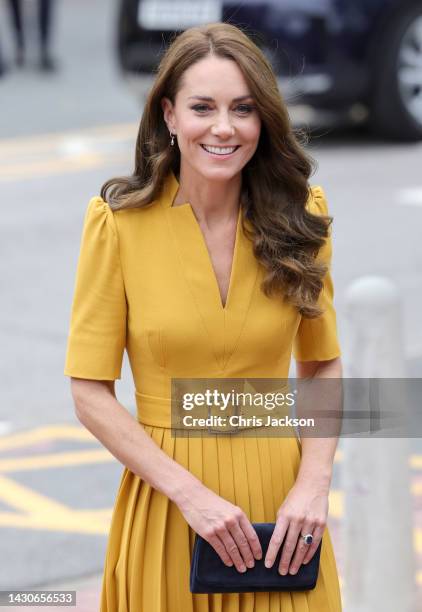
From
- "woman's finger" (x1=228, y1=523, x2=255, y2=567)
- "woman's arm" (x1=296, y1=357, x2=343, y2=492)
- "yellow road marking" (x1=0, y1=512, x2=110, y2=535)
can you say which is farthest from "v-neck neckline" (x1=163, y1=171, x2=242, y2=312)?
"yellow road marking" (x1=0, y1=512, x2=110, y2=535)

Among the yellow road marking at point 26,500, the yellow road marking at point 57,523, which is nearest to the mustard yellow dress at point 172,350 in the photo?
the yellow road marking at point 57,523

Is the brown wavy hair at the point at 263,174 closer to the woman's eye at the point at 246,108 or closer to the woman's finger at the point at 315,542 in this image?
the woman's eye at the point at 246,108

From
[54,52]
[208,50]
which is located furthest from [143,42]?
[208,50]

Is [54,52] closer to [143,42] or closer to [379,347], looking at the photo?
[143,42]

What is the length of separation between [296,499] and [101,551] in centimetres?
256

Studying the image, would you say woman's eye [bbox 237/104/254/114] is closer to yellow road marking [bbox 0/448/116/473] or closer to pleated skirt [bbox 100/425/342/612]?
pleated skirt [bbox 100/425/342/612]

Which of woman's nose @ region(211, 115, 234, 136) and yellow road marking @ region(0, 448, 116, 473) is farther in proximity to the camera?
yellow road marking @ region(0, 448, 116, 473)

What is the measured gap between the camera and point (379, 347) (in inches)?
175

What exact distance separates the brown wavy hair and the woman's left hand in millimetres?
391

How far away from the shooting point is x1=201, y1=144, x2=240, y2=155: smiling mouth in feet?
9.20

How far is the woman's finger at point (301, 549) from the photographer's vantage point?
277 cm

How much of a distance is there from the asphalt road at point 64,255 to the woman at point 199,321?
2.26 m

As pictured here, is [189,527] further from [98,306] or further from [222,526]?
[98,306]

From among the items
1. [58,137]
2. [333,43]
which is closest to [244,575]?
[333,43]
